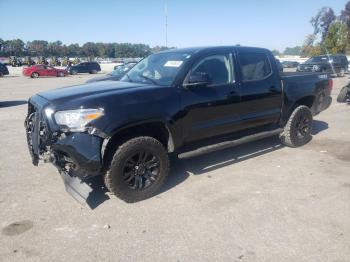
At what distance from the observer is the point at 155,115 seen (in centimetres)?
423

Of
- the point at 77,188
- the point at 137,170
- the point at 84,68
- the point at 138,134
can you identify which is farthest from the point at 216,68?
the point at 84,68

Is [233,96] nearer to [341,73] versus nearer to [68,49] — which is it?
[341,73]

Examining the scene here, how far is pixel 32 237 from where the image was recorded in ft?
11.4

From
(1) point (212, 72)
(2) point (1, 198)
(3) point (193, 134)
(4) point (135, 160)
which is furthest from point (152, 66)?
(2) point (1, 198)

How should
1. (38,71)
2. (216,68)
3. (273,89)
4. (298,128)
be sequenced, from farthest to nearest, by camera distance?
(38,71) → (298,128) → (273,89) → (216,68)

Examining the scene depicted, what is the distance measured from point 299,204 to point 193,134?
1.62 m

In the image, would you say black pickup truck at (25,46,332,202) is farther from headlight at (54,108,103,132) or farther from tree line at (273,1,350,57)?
tree line at (273,1,350,57)

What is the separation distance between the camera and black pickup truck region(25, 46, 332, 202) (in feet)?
12.7

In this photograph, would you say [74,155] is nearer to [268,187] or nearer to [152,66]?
[152,66]

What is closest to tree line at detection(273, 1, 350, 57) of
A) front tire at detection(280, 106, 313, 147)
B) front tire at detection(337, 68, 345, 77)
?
front tire at detection(337, 68, 345, 77)

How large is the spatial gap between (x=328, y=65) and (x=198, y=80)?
21807 millimetres

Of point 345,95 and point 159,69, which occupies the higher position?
point 159,69

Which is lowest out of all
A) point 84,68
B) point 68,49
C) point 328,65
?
point 84,68

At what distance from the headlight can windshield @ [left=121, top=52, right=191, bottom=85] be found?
46.1 inches
